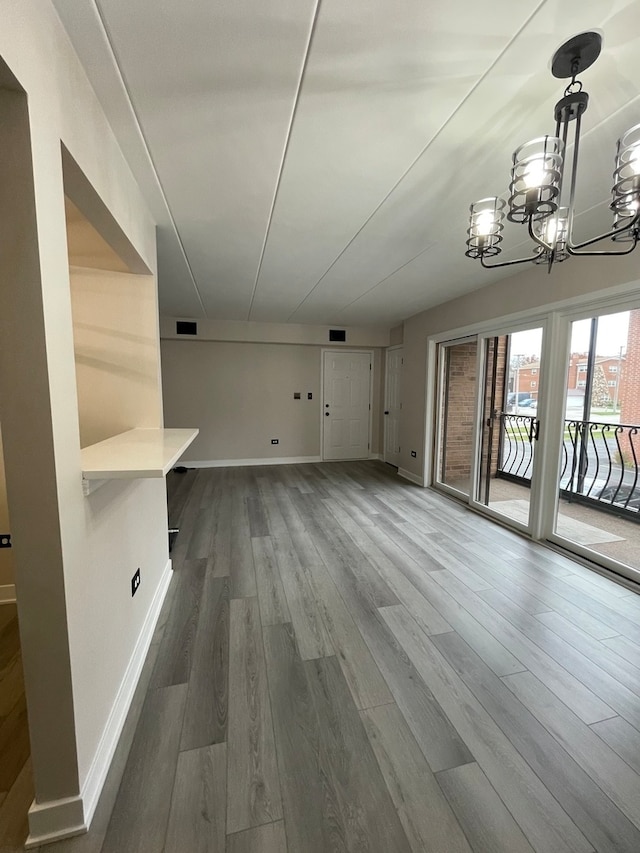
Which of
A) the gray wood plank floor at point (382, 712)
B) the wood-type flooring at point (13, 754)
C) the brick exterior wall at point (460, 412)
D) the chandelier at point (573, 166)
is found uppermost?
the chandelier at point (573, 166)

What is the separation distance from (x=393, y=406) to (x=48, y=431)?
5.72 metres

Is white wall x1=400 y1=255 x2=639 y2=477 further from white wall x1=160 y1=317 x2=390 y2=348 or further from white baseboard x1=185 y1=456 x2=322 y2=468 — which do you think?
white baseboard x1=185 y1=456 x2=322 y2=468

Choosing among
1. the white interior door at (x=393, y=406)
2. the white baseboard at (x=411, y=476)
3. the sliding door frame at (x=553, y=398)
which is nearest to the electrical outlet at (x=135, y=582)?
the sliding door frame at (x=553, y=398)

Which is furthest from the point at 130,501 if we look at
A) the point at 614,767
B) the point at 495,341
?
the point at 495,341

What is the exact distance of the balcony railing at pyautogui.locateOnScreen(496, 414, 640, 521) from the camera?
346cm

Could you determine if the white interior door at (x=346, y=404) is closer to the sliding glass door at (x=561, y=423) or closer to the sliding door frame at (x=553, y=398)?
the sliding glass door at (x=561, y=423)

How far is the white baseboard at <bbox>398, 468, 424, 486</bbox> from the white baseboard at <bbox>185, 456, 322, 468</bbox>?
5.08ft

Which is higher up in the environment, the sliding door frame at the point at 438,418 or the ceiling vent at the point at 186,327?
the ceiling vent at the point at 186,327

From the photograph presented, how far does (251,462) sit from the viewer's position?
20.0 feet

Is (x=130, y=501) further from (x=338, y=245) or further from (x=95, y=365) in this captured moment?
(x=338, y=245)

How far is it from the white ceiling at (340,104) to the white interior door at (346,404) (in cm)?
375

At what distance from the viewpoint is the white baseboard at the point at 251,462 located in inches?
231

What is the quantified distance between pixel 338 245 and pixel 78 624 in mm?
2734

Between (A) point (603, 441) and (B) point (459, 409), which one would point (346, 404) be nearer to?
(B) point (459, 409)
